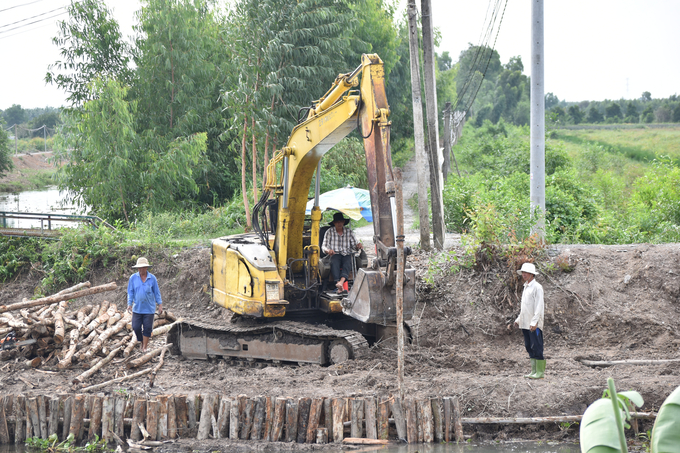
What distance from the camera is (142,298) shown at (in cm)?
924

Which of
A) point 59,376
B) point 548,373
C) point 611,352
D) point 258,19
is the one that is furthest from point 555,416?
point 258,19

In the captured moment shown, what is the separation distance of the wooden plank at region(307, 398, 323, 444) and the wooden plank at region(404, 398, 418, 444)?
95 cm

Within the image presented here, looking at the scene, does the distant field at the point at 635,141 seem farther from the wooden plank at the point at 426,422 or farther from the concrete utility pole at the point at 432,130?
the wooden plank at the point at 426,422

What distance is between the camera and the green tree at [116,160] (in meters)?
19.2

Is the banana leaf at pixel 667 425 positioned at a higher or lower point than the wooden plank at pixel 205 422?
higher

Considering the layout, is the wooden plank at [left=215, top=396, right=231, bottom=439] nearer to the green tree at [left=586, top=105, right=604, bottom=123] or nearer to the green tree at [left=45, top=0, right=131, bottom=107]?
the green tree at [left=45, top=0, right=131, bottom=107]

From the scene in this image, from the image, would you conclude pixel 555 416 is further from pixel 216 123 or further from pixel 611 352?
pixel 216 123

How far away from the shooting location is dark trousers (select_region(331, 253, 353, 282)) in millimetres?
9234

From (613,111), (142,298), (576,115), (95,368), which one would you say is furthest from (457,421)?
(613,111)

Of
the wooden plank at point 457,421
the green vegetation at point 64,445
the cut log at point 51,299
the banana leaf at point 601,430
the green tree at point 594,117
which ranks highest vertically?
the green tree at point 594,117

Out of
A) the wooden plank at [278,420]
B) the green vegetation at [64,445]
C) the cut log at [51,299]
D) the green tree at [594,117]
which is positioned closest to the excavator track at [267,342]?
the cut log at [51,299]

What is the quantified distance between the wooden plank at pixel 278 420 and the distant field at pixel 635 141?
94.0ft

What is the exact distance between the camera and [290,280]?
9461 millimetres

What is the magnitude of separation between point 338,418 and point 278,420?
0.67 m
